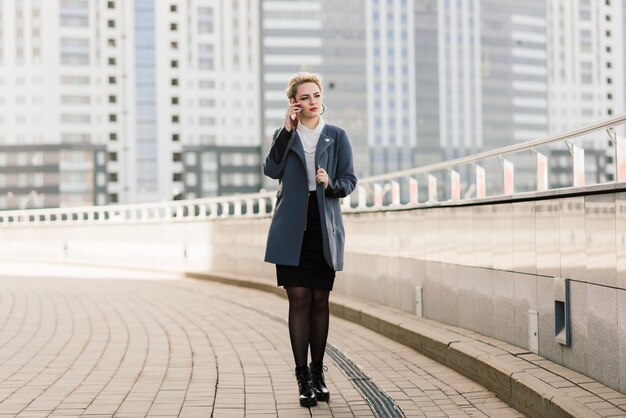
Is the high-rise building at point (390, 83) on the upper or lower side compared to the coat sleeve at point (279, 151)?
upper

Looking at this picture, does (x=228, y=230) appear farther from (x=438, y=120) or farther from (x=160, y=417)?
(x=438, y=120)

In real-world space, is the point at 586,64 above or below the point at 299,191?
above

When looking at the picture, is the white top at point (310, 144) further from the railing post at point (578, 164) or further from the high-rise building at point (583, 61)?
the high-rise building at point (583, 61)

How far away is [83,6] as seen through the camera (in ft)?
405

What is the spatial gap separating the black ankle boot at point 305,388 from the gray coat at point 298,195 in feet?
2.15

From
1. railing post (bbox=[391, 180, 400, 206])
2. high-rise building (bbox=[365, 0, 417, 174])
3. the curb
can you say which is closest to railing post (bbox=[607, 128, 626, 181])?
the curb

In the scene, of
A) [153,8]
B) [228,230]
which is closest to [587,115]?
[153,8]

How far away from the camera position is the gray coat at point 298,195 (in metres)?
5.63

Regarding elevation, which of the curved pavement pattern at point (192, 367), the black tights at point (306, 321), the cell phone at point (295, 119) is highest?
the cell phone at point (295, 119)

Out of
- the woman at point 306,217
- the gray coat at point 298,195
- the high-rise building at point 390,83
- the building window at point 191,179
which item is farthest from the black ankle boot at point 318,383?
the high-rise building at point 390,83

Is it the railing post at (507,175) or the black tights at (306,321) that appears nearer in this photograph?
the black tights at (306,321)

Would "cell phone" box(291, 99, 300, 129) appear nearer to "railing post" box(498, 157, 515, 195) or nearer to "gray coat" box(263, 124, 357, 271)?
"gray coat" box(263, 124, 357, 271)

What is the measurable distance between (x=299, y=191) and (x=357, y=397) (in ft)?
4.52

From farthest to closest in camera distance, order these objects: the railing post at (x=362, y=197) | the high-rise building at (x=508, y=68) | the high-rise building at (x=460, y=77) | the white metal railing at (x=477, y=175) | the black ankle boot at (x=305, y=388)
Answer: the high-rise building at (x=508, y=68) < the high-rise building at (x=460, y=77) < the railing post at (x=362, y=197) < the black ankle boot at (x=305, y=388) < the white metal railing at (x=477, y=175)
